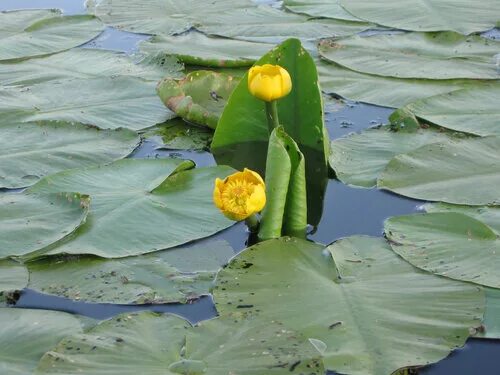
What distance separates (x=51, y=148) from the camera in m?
2.14

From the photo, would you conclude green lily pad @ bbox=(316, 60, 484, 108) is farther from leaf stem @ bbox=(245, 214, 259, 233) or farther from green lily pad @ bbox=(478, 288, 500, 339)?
green lily pad @ bbox=(478, 288, 500, 339)

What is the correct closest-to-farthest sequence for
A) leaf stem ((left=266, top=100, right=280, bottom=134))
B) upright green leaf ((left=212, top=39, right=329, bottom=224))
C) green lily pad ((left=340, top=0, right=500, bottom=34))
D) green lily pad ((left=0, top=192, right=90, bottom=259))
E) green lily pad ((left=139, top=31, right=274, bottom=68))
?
green lily pad ((left=0, top=192, right=90, bottom=259)) → leaf stem ((left=266, top=100, right=280, bottom=134)) → upright green leaf ((left=212, top=39, right=329, bottom=224)) → green lily pad ((left=139, top=31, right=274, bottom=68)) → green lily pad ((left=340, top=0, right=500, bottom=34))

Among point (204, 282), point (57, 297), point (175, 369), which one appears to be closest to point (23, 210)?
point (57, 297)

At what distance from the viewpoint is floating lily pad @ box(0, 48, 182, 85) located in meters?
2.59

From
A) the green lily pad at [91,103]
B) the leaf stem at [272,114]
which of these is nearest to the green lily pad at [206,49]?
the green lily pad at [91,103]

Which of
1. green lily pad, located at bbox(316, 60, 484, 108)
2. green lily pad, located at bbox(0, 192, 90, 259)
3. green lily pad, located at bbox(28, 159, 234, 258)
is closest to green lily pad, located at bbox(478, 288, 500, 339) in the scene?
green lily pad, located at bbox(28, 159, 234, 258)

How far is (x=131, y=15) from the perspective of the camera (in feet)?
10.3

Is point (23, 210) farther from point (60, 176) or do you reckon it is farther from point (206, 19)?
point (206, 19)

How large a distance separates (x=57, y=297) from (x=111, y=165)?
0.49 metres

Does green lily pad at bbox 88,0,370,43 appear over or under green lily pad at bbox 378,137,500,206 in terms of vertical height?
over

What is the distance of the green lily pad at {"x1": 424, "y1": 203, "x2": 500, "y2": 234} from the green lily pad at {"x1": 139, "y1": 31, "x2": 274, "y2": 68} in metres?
0.93

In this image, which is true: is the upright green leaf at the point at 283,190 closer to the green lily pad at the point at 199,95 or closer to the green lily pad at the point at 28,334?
the green lily pad at the point at 28,334

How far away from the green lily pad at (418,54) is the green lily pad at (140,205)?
783mm

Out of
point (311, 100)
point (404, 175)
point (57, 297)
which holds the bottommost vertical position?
point (57, 297)
